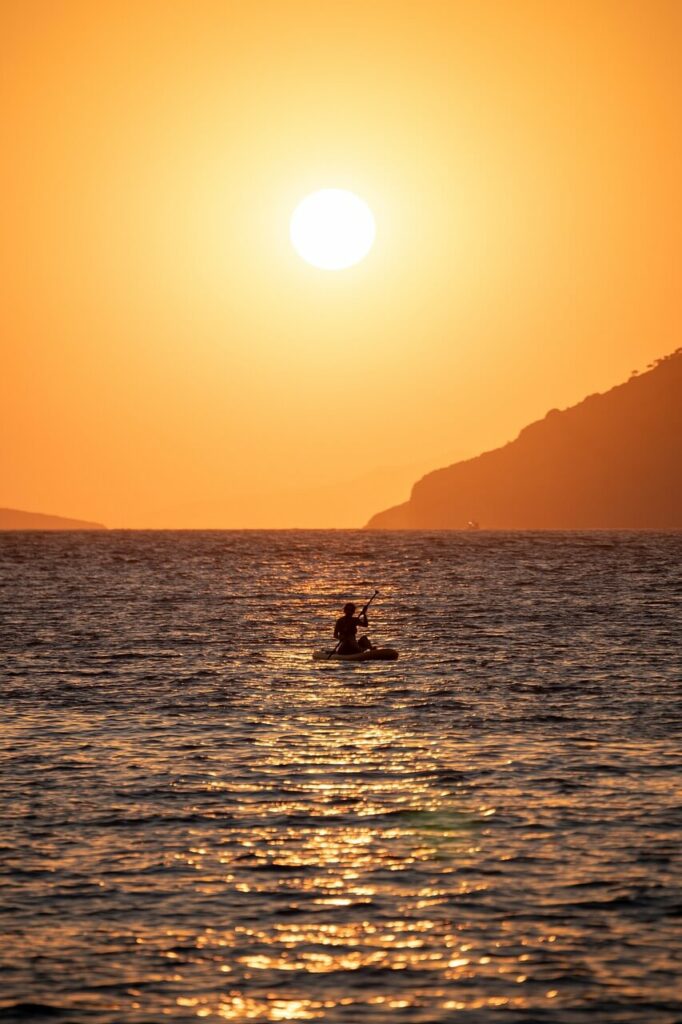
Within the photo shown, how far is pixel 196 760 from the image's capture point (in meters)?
31.5

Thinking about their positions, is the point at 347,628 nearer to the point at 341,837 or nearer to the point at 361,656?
the point at 361,656

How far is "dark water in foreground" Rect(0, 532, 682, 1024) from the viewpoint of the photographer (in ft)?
57.4

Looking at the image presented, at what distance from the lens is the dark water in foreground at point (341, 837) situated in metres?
17.5

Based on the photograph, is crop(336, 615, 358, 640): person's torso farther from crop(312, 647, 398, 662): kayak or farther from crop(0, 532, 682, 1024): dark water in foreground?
crop(0, 532, 682, 1024): dark water in foreground

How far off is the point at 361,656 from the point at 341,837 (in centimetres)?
2628

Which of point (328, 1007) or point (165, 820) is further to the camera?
point (165, 820)

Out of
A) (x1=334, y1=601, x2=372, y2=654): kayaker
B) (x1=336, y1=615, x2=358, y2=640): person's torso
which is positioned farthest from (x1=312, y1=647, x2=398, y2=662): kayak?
(x1=336, y1=615, x2=358, y2=640): person's torso

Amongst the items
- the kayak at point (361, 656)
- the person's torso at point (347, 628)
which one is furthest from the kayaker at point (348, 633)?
the kayak at point (361, 656)

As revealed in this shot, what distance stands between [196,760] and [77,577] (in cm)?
9264

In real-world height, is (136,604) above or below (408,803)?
above

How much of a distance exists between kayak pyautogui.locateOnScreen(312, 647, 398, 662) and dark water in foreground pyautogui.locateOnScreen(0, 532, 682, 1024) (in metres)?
0.73

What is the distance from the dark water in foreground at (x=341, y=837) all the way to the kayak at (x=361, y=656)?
729 millimetres

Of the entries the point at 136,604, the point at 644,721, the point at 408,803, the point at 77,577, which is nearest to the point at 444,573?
the point at 77,577

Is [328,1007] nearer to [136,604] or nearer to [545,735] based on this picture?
[545,735]
